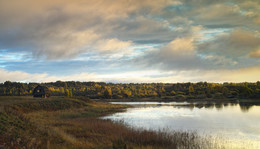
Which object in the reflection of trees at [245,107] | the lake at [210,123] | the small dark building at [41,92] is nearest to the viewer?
the lake at [210,123]

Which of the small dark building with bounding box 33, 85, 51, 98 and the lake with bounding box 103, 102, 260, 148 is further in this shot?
the small dark building with bounding box 33, 85, 51, 98

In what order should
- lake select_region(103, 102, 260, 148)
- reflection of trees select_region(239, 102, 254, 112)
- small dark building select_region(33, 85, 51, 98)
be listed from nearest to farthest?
lake select_region(103, 102, 260, 148), reflection of trees select_region(239, 102, 254, 112), small dark building select_region(33, 85, 51, 98)

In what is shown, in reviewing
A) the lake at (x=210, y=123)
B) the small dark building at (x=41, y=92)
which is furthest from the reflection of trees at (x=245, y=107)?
the small dark building at (x=41, y=92)

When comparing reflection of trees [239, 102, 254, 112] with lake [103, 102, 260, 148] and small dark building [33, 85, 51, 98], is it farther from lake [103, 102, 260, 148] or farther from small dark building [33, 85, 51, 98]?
small dark building [33, 85, 51, 98]

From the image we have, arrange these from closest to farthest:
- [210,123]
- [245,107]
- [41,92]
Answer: [210,123] → [245,107] → [41,92]

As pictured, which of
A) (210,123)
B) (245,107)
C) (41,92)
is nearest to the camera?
(210,123)

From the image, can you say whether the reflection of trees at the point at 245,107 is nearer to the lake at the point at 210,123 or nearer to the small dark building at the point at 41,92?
the lake at the point at 210,123

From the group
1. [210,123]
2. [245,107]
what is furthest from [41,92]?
[245,107]

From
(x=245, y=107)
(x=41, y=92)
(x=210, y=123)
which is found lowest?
(x=245, y=107)

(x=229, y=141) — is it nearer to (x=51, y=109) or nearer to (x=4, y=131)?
(x=4, y=131)

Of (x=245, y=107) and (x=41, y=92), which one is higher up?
(x=41, y=92)

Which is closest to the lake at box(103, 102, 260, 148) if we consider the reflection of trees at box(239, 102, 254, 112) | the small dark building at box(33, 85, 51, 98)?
the reflection of trees at box(239, 102, 254, 112)

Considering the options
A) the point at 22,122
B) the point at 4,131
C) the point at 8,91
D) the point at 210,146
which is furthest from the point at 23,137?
the point at 8,91

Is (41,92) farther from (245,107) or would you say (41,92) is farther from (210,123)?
(245,107)
